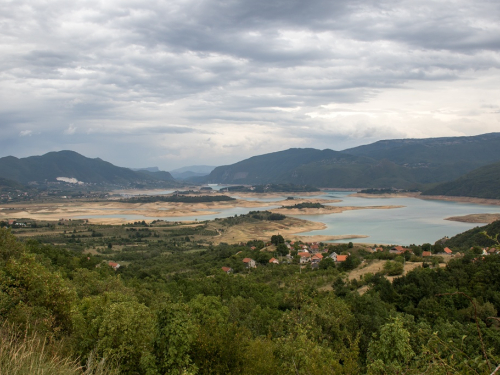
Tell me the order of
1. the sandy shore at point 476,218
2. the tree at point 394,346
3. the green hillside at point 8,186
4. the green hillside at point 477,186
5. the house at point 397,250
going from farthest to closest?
the green hillside at point 8,186 < the green hillside at point 477,186 < the sandy shore at point 476,218 < the house at point 397,250 < the tree at point 394,346

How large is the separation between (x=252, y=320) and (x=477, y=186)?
360ft

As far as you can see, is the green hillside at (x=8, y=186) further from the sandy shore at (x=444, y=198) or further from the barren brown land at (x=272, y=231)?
the sandy shore at (x=444, y=198)

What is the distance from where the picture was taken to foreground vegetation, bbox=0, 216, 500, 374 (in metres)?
6.48

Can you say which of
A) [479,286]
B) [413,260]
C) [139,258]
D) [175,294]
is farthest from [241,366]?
[139,258]

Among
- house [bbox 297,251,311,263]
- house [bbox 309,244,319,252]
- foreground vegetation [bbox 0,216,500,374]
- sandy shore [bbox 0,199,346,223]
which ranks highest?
foreground vegetation [bbox 0,216,500,374]

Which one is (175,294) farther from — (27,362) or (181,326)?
(27,362)

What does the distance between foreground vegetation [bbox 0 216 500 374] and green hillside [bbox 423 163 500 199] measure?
8333 centimetres

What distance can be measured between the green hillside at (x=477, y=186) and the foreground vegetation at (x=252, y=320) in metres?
83.3

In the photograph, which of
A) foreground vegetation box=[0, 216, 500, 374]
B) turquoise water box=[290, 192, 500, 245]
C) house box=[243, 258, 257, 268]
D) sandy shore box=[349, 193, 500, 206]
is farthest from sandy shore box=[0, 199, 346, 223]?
foreground vegetation box=[0, 216, 500, 374]

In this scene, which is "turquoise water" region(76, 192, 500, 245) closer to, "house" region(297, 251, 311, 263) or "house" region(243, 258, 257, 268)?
"house" region(297, 251, 311, 263)

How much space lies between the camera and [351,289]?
18.9 m

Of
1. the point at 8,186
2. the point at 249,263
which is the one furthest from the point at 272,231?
the point at 8,186

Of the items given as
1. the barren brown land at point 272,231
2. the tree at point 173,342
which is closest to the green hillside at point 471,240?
the barren brown land at point 272,231

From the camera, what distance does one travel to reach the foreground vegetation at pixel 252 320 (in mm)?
6480
